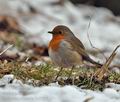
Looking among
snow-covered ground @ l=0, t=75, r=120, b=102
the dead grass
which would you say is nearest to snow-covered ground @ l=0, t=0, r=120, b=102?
the dead grass

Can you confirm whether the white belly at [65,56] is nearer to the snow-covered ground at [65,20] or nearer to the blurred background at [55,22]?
the blurred background at [55,22]

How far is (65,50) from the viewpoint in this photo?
202 inches

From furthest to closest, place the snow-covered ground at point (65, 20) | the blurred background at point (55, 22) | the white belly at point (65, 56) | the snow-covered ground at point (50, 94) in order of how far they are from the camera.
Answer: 1. the snow-covered ground at point (65, 20)
2. the blurred background at point (55, 22)
3. the white belly at point (65, 56)
4. the snow-covered ground at point (50, 94)

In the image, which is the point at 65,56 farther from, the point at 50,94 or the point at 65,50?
the point at 50,94

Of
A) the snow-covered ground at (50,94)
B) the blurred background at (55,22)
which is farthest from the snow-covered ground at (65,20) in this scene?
the snow-covered ground at (50,94)

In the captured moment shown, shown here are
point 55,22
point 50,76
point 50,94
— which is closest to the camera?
point 50,94

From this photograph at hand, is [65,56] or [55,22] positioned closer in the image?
[65,56]

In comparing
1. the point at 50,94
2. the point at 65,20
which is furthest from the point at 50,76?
the point at 65,20

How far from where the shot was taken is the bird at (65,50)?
509cm

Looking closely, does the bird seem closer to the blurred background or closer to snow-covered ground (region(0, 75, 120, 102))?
snow-covered ground (region(0, 75, 120, 102))

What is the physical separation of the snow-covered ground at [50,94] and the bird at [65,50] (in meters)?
0.43

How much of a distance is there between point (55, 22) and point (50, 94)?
7.16 m

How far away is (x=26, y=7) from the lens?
12.0 metres

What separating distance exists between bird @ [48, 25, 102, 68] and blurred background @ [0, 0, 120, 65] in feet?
9.64
